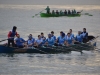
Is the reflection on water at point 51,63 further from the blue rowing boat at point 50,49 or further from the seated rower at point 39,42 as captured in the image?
the seated rower at point 39,42

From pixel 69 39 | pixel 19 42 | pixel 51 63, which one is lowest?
pixel 51 63

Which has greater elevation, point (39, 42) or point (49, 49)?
point (39, 42)

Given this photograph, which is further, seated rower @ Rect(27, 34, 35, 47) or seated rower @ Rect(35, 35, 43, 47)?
seated rower @ Rect(35, 35, 43, 47)

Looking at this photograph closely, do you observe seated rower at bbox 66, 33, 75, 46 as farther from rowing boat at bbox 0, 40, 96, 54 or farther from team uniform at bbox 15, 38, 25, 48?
team uniform at bbox 15, 38, 25, 48

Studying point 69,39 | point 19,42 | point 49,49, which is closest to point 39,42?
point 49,49

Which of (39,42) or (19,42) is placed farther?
(39,42)

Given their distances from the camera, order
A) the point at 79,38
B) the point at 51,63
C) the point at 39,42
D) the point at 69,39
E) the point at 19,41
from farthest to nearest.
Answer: the point at 79,38
the point at 69,39
the point at 39,42
the point at 19,41
the point at 51,63

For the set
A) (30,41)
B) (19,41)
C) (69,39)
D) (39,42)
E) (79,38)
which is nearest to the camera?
(19,41)

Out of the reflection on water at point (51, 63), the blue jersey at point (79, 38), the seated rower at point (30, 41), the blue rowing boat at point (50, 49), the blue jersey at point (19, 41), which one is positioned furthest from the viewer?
the blue jersey at point (79, 38)

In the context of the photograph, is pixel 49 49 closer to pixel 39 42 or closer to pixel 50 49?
pixel 50 49

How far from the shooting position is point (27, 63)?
116ft

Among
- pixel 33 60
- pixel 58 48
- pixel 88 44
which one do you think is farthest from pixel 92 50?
pixel 33 60

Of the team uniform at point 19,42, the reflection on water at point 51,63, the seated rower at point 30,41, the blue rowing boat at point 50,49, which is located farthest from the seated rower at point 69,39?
the team uniform at point 19,42

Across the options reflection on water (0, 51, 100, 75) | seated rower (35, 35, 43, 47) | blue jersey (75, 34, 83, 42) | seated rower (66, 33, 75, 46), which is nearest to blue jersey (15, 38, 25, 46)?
reflection on water (0, 51, 100, 75)
